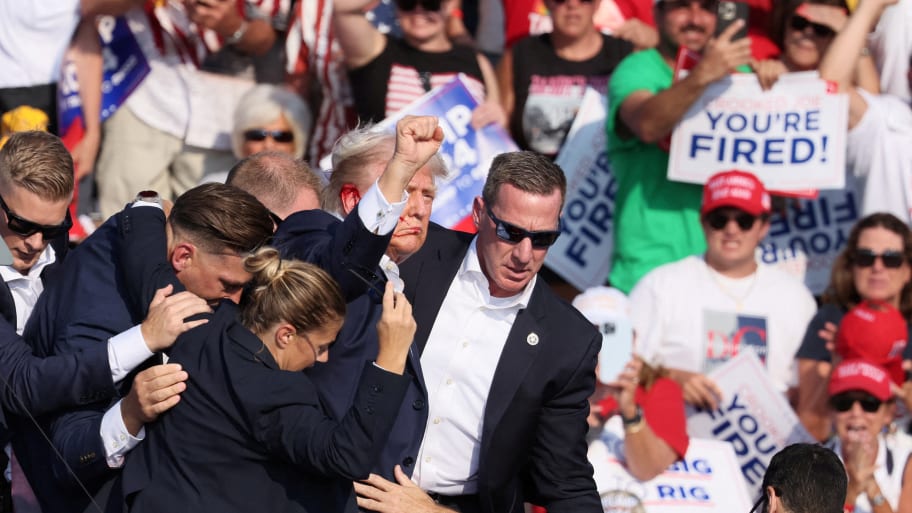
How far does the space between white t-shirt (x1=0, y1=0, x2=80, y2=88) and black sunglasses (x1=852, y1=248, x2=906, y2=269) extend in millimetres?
4090

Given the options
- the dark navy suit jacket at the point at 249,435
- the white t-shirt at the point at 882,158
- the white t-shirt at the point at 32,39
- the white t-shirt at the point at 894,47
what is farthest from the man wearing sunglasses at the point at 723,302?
the dark navy suit jacket at the point at 249,435

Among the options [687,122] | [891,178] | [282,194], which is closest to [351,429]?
[282,194]

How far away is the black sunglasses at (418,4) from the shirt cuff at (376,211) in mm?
3739

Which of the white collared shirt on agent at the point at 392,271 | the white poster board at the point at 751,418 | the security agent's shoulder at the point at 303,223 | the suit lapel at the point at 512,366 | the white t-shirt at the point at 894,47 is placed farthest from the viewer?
the white t-shirt at the point at 894,47

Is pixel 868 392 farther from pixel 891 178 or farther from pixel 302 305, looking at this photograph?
pixel 302 305

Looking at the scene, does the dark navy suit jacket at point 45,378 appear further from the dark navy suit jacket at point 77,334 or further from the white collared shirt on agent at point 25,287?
the white collared shirt on agent at point 25,287

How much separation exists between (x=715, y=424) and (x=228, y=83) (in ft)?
10.0

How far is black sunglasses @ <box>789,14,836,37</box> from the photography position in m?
8.39

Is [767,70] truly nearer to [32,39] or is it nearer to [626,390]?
[626,390]

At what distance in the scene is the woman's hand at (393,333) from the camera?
172 inches

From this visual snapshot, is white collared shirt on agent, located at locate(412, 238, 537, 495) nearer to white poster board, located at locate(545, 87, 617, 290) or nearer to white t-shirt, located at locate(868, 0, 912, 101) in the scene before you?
white poster board, located at locate(545, 87, 617, 290)

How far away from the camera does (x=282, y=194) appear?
18.1 ft

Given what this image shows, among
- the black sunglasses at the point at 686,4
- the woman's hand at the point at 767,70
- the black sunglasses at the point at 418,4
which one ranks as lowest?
the woman's hand at the point at 767,70

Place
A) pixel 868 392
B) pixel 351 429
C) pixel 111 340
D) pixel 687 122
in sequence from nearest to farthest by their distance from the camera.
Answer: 1. pixel 351 429
2. pixel 111 340
3. pixel 868 392
4. pixel 687 122
